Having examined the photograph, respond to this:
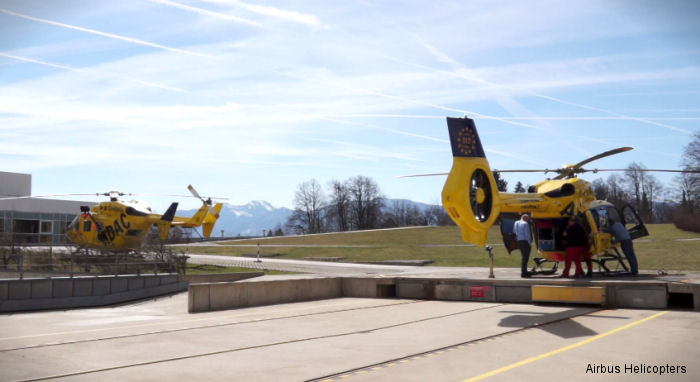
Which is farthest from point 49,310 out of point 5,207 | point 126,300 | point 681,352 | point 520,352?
point 5,207

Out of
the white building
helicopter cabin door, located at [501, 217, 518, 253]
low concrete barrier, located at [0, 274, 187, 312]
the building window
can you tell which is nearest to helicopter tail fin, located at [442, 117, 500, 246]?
helicopter cabin door, located at [501, 217, 518, 253]

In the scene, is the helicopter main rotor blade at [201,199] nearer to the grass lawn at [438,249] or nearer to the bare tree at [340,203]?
the grass lawn at [438,249]

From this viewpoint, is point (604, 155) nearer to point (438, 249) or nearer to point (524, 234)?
point (524, 234)

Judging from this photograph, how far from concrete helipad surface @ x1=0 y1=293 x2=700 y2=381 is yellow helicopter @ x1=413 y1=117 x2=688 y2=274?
108 inches

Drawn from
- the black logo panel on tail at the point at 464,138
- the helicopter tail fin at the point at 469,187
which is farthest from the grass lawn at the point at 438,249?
the black logo panel on tail at the point at 464,138

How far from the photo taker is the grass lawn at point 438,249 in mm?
32550

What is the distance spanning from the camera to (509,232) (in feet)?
67.1

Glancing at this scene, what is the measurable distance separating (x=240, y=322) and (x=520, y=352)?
751 cm

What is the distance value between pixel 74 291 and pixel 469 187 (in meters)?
13.9

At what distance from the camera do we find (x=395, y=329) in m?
13.9

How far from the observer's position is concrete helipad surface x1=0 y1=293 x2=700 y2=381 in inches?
361

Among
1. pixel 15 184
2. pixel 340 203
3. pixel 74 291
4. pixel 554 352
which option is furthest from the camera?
pixel 340 203

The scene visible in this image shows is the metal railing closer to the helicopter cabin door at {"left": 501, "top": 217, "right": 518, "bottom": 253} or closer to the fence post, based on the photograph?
the fence post

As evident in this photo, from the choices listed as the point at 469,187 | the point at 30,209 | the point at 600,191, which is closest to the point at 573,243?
the point at 469,187
